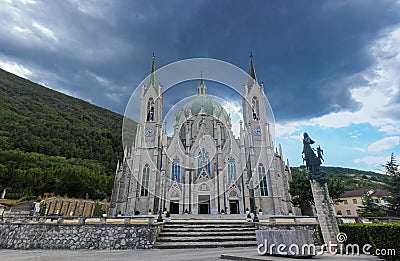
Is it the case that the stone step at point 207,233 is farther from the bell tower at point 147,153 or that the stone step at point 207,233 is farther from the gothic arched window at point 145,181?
the gothic arched window at point 145,181

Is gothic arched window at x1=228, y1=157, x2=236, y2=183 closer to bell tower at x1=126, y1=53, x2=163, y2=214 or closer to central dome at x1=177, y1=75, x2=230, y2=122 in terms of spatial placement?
bell tower at x1=126, y1=53, x2=163, y2=214

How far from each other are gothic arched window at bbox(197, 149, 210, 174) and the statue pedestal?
2320cm

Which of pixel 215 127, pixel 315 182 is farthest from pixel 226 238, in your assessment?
pixel 215 127

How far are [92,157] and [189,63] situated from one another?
199 ft

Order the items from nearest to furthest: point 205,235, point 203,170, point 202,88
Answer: point 205,235
point 203,170
point 202,88

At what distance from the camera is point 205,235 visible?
40.1ft

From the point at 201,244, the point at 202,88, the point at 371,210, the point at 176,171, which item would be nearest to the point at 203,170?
the point at 176,171

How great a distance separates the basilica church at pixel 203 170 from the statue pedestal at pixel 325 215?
20.0 m

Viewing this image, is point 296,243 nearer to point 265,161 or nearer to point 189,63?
point 189,63

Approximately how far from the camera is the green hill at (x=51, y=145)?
1283 inches

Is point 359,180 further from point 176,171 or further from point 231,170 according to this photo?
point 176,171

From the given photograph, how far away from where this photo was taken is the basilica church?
28.9 m

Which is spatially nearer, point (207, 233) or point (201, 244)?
point (201, 244)

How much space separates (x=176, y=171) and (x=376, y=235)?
2620cm
